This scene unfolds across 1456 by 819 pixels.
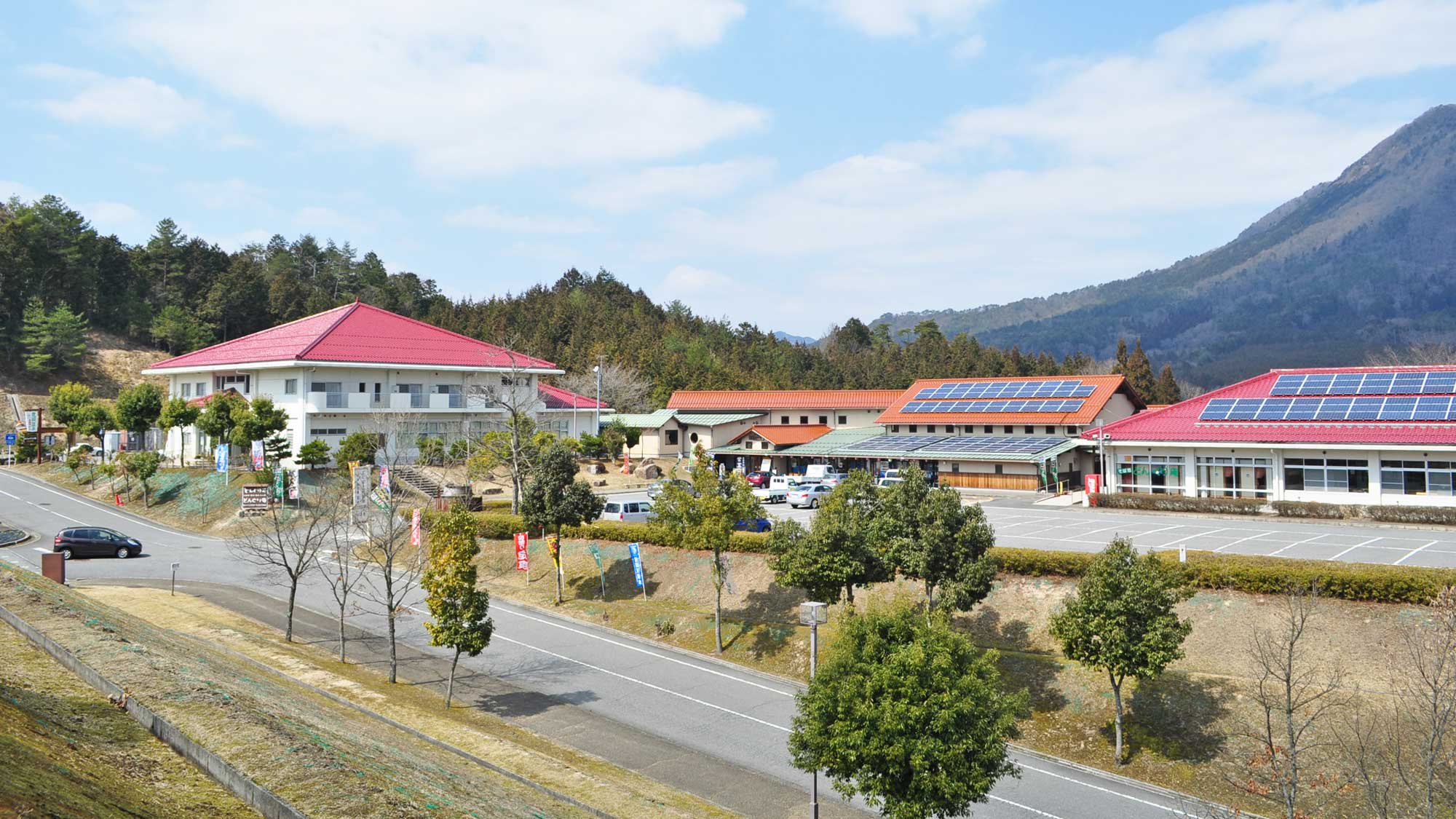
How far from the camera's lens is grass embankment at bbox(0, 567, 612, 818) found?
897cm

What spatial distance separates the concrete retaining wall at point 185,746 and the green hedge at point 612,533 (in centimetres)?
1915

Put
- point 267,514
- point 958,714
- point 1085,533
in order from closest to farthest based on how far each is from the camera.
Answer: point 958,714 → point 1085,533 → point 267,514

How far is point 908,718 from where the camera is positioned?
42.7ft

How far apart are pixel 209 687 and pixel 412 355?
136ft

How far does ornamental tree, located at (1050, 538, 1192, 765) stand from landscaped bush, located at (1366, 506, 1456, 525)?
21728 mm

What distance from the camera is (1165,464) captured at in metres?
41.3

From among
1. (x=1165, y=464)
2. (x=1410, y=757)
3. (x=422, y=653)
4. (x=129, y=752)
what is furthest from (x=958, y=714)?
(x=1165, y=464)

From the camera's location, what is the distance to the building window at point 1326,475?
36.1 m

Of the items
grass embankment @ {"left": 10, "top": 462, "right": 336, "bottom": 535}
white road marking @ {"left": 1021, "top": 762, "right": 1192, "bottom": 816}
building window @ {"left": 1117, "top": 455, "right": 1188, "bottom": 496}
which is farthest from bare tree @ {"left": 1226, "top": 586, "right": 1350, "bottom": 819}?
grass embankment @ {"left": 10, "top": 462, "right": 336, "bottom": 535}

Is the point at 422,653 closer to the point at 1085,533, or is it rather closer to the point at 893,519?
the point at 893,519

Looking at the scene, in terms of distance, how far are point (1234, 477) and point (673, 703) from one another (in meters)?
30.9

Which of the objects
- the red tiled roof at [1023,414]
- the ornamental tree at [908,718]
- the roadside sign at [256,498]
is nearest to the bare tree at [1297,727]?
the ornamental tree at [908,718]

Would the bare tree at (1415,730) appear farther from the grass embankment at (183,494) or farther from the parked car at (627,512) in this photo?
the grass embankment at (183,494)

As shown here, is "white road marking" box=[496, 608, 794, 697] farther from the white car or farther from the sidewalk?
the white car
